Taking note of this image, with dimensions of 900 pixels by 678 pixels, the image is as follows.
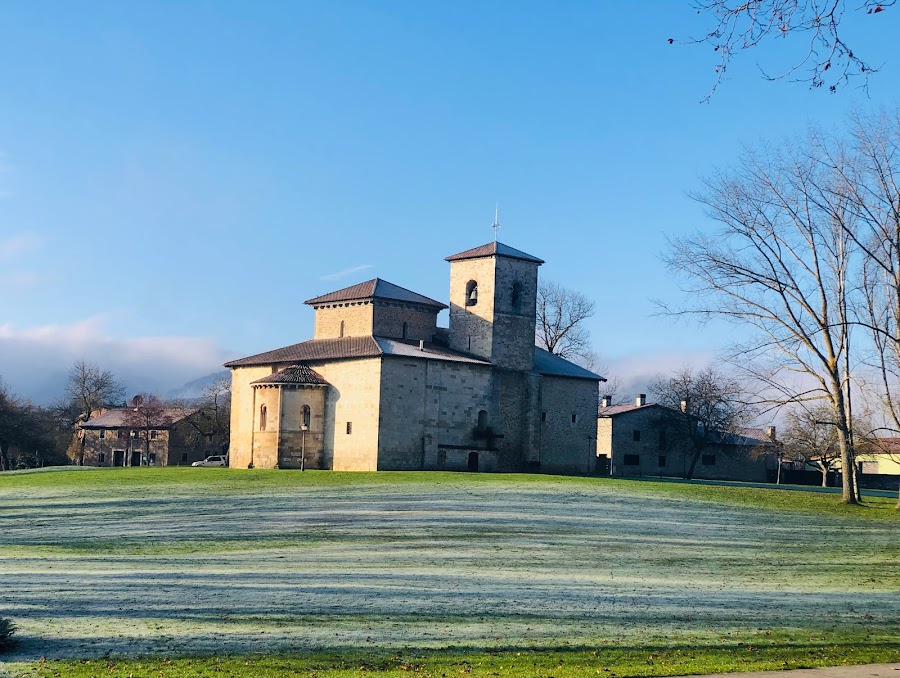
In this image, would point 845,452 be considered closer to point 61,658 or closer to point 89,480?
point 89,480

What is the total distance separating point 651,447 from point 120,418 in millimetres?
51546

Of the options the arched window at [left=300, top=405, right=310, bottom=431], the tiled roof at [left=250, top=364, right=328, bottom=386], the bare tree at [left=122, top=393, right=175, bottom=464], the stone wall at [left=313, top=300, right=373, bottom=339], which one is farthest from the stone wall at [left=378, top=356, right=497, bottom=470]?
the bare tree at [left=122, top=393, right=175, bottom=464]

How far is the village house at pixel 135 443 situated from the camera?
97.3 metres

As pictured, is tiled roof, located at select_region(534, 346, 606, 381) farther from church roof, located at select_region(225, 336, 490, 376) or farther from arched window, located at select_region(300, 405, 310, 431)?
arched window, located at select_region(300, 405, 310, 431)

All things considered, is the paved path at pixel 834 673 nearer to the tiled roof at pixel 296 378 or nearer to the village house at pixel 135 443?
the tiled roof at pixel 296 378

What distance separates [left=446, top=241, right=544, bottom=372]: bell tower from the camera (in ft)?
193

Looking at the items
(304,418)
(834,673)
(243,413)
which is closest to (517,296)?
(304,418)

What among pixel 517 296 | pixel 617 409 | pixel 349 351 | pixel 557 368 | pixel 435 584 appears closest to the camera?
pixel 435 584

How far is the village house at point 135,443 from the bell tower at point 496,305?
156 ft

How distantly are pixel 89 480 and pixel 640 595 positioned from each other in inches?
1388

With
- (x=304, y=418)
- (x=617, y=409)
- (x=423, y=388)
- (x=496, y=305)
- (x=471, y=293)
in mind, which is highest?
(x=471, y=293)

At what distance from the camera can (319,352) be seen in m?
58.9

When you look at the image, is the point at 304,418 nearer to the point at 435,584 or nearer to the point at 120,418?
the point at 435,584

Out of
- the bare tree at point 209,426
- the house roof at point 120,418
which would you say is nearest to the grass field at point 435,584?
the bare tree at point 209,426
